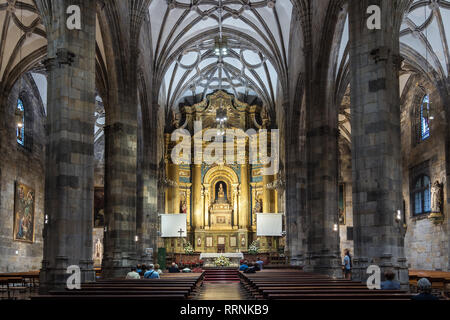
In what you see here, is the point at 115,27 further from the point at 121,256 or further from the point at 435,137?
the point at 435,137

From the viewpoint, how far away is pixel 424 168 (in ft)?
92.4

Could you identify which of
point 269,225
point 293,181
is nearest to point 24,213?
point 293,181

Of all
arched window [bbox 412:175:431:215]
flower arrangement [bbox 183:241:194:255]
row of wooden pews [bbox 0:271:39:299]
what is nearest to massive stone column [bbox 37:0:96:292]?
row of wooden pews [bbox 0:271:39:299]

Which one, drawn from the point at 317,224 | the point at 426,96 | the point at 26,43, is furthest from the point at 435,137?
the point at 26,43

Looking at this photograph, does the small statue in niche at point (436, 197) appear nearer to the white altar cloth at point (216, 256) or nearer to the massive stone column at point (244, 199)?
the white altar cloth at point (216, 256)

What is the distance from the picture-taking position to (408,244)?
30109 millimetres

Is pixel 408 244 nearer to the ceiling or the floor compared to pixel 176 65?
nearer to the floor

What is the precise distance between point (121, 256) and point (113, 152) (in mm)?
4184

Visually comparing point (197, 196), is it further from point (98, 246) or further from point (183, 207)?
point (98, 246)

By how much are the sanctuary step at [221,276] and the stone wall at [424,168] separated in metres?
10.2

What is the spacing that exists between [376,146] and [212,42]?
80.2 ft

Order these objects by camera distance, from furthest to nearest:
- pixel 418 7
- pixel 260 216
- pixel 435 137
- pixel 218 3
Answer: pixel 260 216
pixel 218 3
pixel 435 137
pixel 418 7

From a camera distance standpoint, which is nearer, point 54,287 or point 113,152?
point 54,287

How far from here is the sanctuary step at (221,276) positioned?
26.6 metres
